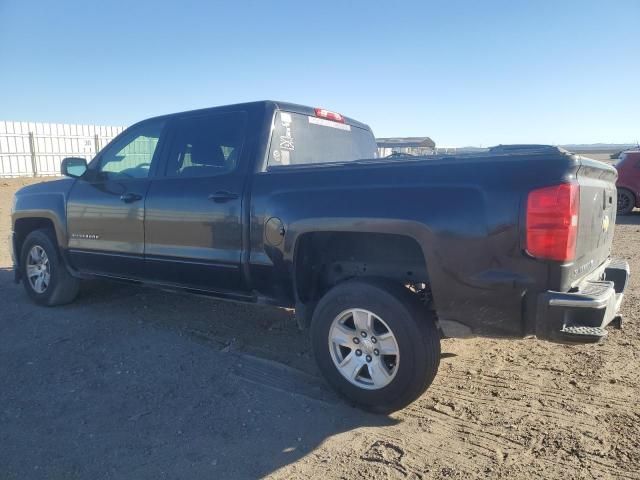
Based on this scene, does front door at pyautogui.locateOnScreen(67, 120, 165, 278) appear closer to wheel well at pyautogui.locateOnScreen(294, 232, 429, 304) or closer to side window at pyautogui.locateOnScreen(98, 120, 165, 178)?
side window at pyautogui.locateOnScreen(98, 120, 165, 178)

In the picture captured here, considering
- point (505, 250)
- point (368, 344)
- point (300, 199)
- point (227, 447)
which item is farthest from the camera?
point (300, 199)

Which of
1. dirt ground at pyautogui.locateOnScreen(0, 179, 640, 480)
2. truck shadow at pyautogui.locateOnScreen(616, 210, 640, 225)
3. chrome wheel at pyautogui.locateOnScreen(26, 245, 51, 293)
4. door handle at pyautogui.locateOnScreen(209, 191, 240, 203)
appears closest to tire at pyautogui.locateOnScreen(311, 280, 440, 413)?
dirt ground at pyautogui.locateOnScreen(0, 179, 640, 480)

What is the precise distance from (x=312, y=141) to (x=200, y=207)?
1.14 metres

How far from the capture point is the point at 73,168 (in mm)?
5039

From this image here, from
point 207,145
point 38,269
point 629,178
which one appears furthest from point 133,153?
point 629,178

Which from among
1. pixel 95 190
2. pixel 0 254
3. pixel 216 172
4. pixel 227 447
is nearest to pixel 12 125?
pixel 0 254

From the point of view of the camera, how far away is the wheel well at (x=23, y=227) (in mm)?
5520

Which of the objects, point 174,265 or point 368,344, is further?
point 174,265

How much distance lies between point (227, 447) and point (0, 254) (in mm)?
7628

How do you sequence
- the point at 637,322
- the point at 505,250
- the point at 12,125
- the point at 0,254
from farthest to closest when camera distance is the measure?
1. the point at 12,125
2. the point at 0,254
3. the point at 637,322
4. the point at 505,250

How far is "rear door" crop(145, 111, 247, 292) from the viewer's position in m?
3.79

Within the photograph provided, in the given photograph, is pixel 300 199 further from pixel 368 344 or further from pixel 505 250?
pixel 505 250

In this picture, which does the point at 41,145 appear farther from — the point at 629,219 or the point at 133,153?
the point at 629,219

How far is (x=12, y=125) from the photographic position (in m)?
23.2
